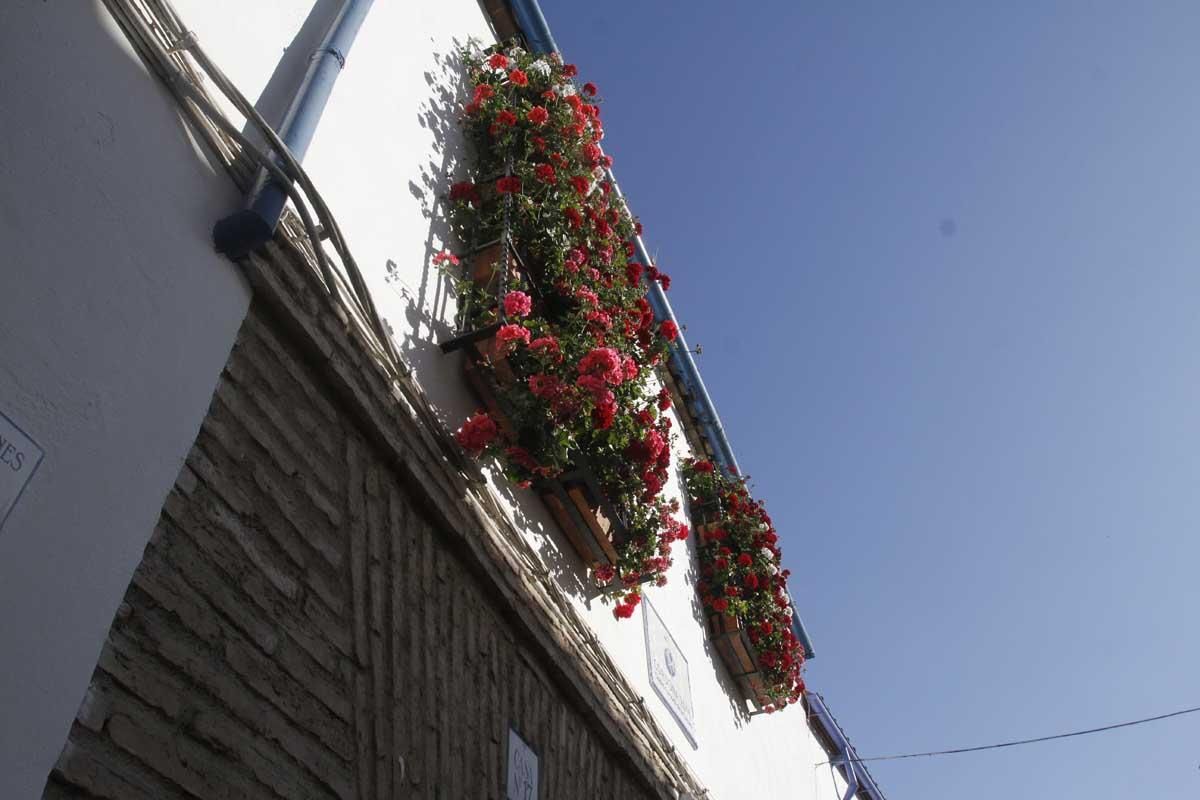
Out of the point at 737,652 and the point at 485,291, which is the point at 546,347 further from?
the point at 737,652

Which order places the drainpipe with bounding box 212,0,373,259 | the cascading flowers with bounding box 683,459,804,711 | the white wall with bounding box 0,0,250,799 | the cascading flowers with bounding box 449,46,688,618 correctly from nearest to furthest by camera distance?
the white wall with bounding box 0,0,250,799, the drainpipe with bounding box 212,0,373,259, the cascading flowers with bounding box 449,46,688,618, the cascading flowers with bounding box 683,459,804,711

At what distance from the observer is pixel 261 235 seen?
286 centimetres

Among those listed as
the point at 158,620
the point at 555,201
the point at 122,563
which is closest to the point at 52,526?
the point at 122,563

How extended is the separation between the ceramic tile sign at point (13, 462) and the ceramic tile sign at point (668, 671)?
4013 mm

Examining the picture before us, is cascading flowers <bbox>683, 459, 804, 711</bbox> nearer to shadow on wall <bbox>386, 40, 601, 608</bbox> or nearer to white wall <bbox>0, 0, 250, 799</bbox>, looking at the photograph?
shadow on wall <bbox>386, 40, 601, 608</bbox>

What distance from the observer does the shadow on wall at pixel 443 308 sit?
406 cm

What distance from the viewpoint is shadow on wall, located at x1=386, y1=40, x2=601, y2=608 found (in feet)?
13.3

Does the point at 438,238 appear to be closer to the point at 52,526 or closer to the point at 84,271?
the point at 84,271

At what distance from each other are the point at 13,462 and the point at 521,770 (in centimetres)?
234

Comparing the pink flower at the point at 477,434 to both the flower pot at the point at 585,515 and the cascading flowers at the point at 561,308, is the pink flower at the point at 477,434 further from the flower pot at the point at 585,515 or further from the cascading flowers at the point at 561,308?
the flower pot at the point at 585,515

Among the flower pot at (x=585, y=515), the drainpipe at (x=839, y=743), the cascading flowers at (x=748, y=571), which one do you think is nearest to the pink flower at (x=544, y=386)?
the flower pot at (x=585, y=515)

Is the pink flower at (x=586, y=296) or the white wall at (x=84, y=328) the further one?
the pink flower at (x=586, y=296)

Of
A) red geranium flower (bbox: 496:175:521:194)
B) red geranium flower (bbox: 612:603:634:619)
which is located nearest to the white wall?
red geranium flower (bbox: 496:175:521:194)

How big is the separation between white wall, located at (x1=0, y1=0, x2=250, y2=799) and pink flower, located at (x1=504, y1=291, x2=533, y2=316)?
157 centimetres
